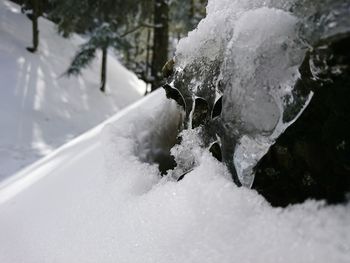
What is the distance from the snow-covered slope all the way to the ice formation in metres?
5.10

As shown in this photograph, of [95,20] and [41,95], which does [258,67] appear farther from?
[95,20]

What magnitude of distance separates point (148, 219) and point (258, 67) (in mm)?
623

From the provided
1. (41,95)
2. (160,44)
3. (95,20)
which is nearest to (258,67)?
(160,44)

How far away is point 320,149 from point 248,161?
237 millimetres

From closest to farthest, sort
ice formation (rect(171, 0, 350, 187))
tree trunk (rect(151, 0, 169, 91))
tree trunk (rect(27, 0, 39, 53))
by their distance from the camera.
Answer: ice formation (rect(171, 0, 350, 187)) < tree trunk (rect(151, 0, 169, 91)) < tree trunk (rect(27, 0, 39, 53))

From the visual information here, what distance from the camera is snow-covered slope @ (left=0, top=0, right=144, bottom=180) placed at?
7.07 meters

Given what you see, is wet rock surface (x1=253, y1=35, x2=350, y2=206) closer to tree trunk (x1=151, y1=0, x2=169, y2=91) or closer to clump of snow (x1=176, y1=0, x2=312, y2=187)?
clump of snow (x1=176, y1=0, x2=312, y2=187)

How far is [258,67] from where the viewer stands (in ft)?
4.00

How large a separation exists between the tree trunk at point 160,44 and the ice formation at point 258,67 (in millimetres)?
6231

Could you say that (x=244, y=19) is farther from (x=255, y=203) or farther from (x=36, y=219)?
(x=36, y=219)

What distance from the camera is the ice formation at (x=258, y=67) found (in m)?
1.12

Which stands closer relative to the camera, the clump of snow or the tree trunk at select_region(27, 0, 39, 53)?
the clump of snow

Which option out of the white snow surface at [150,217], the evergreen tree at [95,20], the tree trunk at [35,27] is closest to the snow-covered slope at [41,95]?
the tree trunk at [35,27]

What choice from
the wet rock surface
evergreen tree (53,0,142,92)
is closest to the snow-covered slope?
evergreen tree (53,0,142,92)
